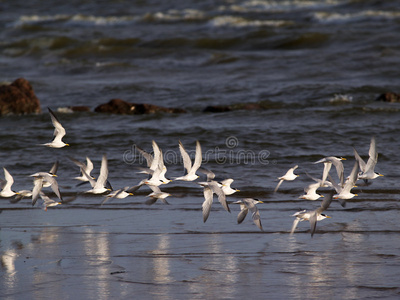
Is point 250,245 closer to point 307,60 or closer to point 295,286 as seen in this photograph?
point 295,286

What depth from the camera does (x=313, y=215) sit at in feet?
23.6

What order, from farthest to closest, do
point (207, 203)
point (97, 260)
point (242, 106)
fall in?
point (242, 106) < point (207, 203) < point (97, 260)

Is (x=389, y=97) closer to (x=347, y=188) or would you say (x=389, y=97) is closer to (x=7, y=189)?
Result: (x=347, y=188)

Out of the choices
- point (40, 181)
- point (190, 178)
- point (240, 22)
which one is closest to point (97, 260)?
point (40, 181)

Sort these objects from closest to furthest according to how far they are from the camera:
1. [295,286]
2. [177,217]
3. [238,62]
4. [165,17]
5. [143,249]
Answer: [295,286] < [143,249] < [177,217] < [238,62] < [165,17]

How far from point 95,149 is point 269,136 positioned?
340 centimetres

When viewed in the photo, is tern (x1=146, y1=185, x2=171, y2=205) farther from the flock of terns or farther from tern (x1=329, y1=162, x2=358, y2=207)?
tern (x1=329, y1=162, x2=358, y2=207)

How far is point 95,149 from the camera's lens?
41.3 feet

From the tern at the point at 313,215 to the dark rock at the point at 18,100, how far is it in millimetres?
10132

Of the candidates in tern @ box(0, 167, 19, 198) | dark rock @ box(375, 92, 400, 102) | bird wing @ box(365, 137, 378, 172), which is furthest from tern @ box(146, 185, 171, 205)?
dark rock @ box(375, 92, 400, 102)

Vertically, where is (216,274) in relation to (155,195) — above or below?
below

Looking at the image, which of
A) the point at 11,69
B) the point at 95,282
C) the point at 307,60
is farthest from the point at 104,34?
the point at 95,282

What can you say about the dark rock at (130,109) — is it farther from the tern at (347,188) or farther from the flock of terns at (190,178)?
the tern at (347,188)

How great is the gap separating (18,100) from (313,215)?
10.6m
